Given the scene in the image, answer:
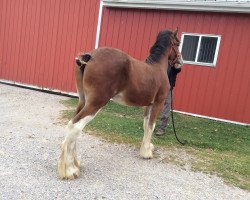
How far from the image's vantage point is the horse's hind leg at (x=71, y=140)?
4.04 meters

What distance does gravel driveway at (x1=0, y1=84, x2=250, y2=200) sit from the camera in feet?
12.5

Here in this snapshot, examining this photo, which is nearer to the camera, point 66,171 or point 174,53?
point 66,171

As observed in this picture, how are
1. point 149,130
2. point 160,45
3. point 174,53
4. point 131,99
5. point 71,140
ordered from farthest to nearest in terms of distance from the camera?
point 174,53 < point 160,45 < point 149,130 < point 131,99 < point 71,140

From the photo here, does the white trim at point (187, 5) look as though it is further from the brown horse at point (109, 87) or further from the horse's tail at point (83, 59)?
the horse's tail at point (83, 59)

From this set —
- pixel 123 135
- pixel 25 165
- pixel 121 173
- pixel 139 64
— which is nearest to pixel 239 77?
pixel 123 135

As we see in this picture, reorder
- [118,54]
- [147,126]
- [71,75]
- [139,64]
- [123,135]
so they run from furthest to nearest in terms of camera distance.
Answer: [71,75]
[123,135]
[147,126]
[139,64]
[118,54]

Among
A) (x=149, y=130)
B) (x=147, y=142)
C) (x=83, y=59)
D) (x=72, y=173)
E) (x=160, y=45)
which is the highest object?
(x=160, y=45)

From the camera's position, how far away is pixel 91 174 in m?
4.40

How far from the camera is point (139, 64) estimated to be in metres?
4.78

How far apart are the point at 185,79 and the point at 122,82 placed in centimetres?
567

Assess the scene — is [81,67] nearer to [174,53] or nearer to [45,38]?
[174,53]

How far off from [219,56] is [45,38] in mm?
6204

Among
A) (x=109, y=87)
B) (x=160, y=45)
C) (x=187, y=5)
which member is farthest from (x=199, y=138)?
(x=187, y=5)

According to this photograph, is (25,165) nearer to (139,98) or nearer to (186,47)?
(139,98)
